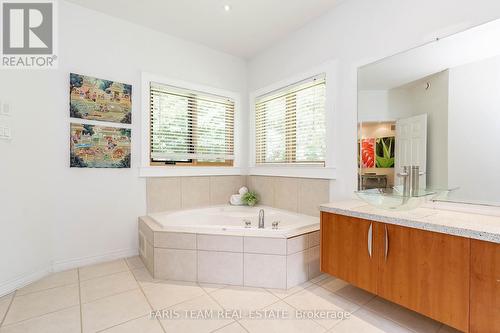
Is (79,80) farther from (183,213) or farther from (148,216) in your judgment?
(183,213)

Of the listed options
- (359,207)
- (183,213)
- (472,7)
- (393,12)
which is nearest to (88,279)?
(183,213)

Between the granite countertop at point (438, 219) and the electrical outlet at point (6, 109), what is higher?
the electrical outlet at point (6, 109)

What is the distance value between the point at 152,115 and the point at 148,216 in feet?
3.72

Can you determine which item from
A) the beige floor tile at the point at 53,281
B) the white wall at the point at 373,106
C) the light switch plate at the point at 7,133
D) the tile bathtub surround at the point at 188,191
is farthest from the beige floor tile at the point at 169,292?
the white wall at the point at 373,106

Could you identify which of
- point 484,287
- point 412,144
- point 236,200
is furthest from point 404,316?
point 236,200

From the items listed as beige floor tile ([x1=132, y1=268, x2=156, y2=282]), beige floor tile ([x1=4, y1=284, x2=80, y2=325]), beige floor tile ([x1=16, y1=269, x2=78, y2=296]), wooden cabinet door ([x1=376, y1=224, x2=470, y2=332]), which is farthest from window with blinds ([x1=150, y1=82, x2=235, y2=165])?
wooden cabinet door ([x1=376, y1=224, x2=470, y2=332])

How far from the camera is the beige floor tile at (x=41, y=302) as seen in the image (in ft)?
5.24

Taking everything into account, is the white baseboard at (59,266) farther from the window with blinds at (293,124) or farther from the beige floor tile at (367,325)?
the beige floor tile at (367,325)

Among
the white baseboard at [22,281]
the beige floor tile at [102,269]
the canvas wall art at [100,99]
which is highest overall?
the canvas wall art at [100,99]

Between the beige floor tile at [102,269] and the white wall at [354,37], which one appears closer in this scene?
the white wall at [354,37]

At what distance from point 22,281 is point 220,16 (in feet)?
9.73

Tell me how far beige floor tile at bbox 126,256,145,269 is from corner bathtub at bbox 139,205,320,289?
0.24m

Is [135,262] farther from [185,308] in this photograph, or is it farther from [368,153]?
[368,153]

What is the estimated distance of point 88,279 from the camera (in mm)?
2084
